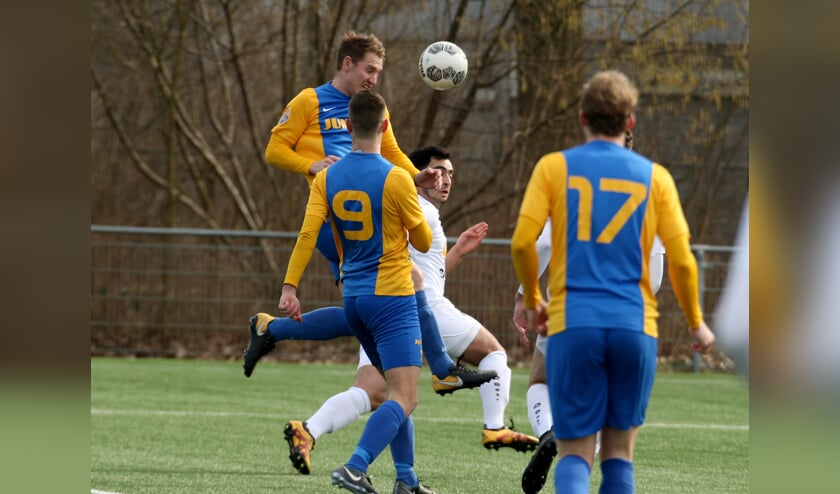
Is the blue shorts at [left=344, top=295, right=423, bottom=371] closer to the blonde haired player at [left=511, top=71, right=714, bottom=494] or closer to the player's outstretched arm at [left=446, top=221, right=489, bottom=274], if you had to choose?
the player's outstretched arm at [left=446, top=221, right=489, bottom=274]

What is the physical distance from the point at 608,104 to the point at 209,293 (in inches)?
469

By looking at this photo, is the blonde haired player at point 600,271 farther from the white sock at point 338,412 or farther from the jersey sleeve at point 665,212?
the white sock at point 338,412

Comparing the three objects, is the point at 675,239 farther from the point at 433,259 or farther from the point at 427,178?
the point at 433,259

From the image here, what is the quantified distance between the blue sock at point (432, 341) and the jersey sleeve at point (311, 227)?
909mm

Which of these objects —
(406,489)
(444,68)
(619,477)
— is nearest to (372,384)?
(406,489)

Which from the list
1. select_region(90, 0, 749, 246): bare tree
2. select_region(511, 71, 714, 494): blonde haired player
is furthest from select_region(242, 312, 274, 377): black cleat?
select_region(90, 0, 749, 246): bare tree

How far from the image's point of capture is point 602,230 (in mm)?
3836

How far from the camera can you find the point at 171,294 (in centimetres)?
1527

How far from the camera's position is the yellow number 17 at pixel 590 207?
3.83 metres

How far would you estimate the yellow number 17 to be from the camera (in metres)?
3.83

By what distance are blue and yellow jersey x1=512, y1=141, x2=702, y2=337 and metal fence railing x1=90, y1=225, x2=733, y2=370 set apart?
11020 mm
